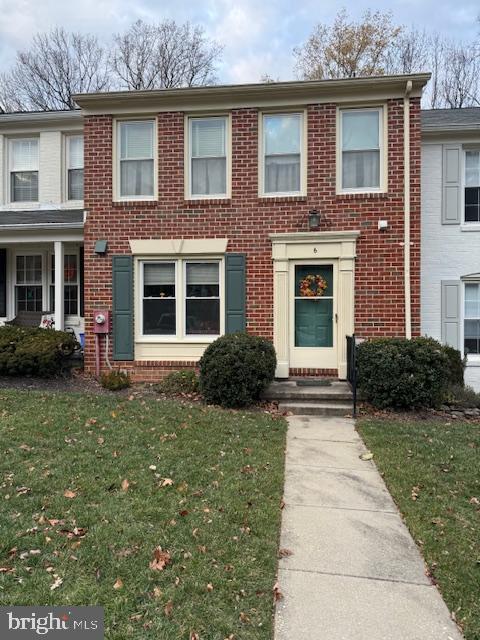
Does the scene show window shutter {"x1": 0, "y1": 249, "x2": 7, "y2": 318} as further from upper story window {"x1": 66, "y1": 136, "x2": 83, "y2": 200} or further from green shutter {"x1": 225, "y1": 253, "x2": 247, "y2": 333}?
green shutter {"x1": 225, "y1": 253, "x2": 247, "y2": 333}

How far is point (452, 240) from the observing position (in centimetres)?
930

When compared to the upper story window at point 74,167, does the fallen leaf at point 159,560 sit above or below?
below

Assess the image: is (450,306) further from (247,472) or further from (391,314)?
(247,472)

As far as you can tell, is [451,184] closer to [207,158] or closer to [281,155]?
[281,155]

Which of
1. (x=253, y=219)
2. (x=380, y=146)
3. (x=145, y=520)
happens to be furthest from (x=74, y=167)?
(x=145, y=520)

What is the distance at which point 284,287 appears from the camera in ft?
27.6

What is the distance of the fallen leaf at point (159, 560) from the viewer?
283cm

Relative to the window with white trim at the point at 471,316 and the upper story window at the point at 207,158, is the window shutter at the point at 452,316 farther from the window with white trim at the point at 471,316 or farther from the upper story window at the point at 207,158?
the upper story window at the point at 207,158

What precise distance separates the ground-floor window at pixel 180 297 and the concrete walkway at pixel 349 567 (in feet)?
14.5

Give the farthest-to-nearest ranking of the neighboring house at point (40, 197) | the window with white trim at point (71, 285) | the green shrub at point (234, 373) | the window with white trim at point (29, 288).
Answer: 1. the window with white trim at point (29, 288)
2. the window with white trim at point (71, 285)
3. the neighboring house at point (40, 197)
4. the green shrub at point (234, 373)

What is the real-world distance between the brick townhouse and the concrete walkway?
4052 mm

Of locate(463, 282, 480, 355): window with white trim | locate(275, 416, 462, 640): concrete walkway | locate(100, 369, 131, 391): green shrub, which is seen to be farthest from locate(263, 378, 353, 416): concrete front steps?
locate(463, 282, 480, 355): window with white trim

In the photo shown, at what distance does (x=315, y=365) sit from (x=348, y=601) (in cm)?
590

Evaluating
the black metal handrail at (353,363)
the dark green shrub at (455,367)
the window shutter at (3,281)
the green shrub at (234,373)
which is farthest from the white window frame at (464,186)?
the window shutter at (3,281)
